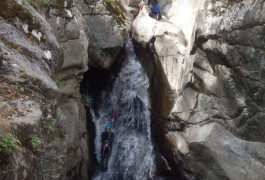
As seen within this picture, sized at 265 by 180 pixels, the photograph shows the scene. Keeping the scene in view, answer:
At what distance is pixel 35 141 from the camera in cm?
492

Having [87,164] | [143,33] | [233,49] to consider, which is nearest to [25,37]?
[233,49]

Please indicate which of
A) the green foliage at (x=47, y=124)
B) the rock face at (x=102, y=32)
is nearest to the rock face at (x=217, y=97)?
the rock face at (x=102, y=32)

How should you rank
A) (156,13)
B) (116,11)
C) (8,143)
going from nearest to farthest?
(8,143) → (156,13) → (116,11)

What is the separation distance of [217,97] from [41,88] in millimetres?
7725

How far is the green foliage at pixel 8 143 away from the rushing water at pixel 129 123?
10.7 metres

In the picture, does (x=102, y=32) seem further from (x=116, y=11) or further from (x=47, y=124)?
(x=47, y=124)

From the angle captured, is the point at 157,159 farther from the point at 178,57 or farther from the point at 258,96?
the point at 258,96

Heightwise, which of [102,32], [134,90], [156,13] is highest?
[156,13]

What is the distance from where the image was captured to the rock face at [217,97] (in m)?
10.9

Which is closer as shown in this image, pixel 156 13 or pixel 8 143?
pixel 8 143

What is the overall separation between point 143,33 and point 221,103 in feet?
20.6

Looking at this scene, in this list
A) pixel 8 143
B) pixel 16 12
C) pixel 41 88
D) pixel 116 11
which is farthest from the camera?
pixel 116 11

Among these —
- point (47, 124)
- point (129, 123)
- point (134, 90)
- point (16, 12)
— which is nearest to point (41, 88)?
point (47, 124)

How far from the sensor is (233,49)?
11.1 m
